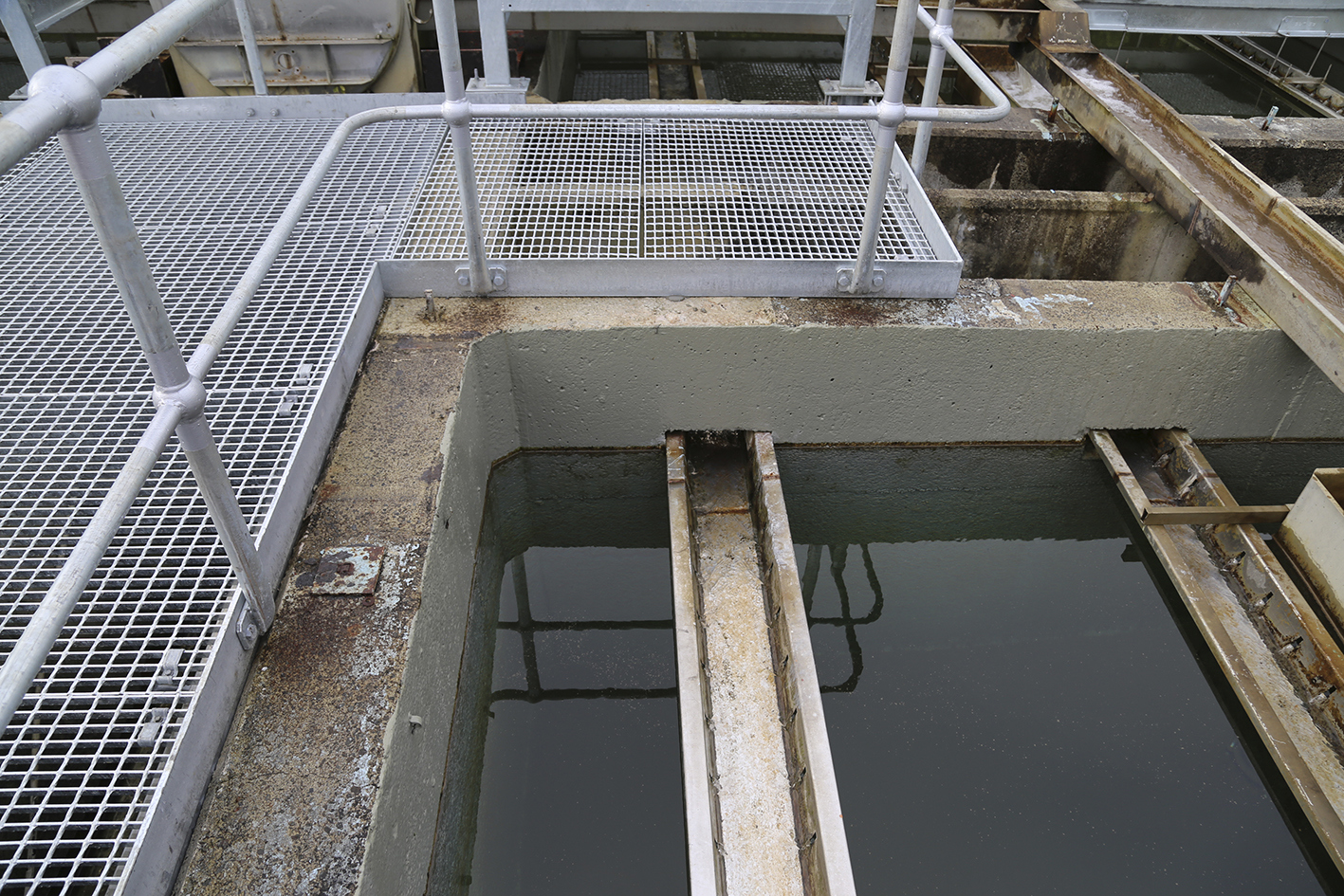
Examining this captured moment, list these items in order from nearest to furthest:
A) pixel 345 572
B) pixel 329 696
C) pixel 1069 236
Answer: pixel 329 696 → pixel 345 572 → pixel 1069 236

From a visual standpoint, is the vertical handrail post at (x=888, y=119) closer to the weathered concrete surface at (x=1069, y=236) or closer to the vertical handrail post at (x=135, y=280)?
the weathered concrete surface at (x=1069, y=236)

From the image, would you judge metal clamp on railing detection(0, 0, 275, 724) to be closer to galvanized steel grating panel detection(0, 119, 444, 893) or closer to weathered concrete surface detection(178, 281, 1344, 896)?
galvanized steel grating panel detection(0, 119, 444, 893)

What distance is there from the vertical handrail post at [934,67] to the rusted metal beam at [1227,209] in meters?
1.21

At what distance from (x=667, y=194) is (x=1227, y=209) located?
236 centimetres

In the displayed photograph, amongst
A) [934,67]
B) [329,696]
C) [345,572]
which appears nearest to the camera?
[329,696]

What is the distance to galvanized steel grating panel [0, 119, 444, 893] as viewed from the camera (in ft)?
5.10

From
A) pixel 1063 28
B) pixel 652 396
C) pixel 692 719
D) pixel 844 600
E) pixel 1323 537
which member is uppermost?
pixel 1063 28

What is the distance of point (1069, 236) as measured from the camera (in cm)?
407

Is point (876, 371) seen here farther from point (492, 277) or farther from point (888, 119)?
point (492, 277)

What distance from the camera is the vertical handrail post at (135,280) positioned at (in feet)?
3.47

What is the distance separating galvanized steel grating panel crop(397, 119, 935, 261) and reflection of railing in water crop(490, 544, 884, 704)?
1.24 metres

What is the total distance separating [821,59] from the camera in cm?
779

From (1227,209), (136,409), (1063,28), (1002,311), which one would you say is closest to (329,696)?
(136,409)

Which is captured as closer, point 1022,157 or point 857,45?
point 857,45
